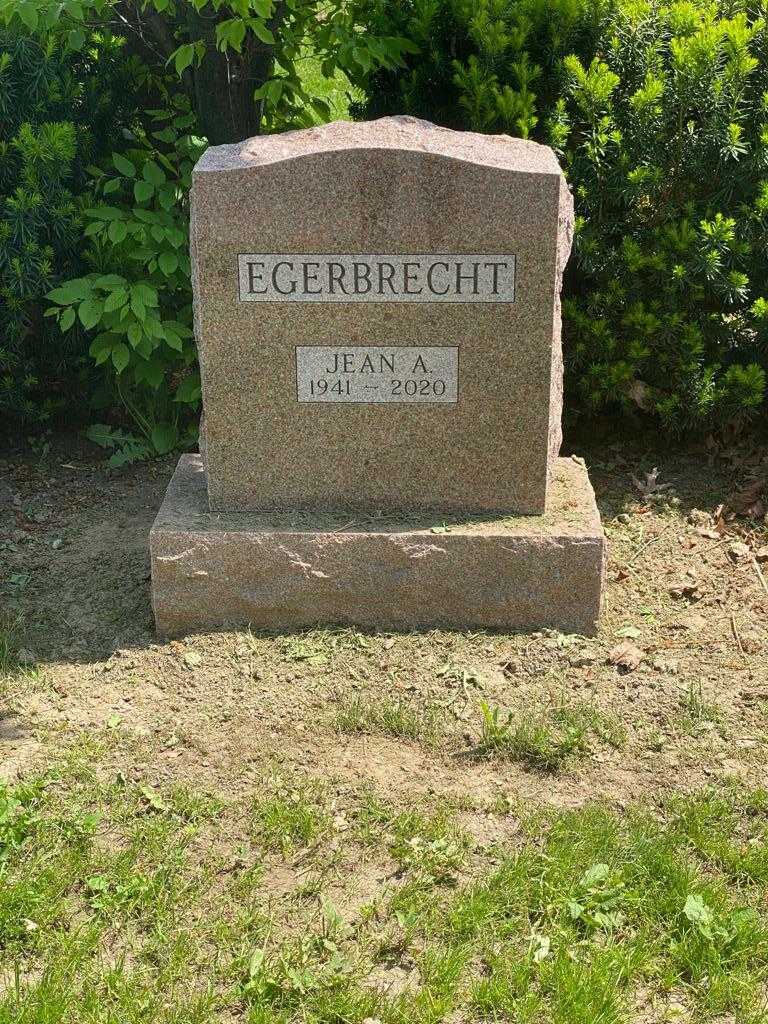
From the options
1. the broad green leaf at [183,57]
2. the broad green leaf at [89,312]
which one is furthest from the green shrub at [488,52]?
the broad green leaf at [89,312]

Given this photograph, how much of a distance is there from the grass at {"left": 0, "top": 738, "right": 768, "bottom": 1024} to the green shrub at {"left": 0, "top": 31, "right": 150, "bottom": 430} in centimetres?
233

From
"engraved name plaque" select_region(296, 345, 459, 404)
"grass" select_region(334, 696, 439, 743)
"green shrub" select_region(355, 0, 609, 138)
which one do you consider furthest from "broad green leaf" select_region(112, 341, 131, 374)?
"grass" select_region(334, 696, 439, 743)

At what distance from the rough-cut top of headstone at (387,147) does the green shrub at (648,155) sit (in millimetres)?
698

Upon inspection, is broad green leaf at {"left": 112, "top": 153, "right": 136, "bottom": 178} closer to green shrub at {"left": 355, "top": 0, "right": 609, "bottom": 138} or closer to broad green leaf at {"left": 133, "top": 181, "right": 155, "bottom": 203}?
broad green leaf at {"left": 133, "top": 181, "right": 155, "bottom": 203}

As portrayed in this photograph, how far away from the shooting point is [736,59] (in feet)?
15.2

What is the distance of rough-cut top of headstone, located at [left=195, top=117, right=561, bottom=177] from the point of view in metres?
3.84

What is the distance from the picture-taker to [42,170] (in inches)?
198

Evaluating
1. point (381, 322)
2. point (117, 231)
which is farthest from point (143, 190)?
point (381, 322)

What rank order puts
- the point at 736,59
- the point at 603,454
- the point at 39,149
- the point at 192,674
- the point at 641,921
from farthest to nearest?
the point at 603,454 → the point at 39,149 → the point at 736,59 → the point at 192,674 → the point at 641,921

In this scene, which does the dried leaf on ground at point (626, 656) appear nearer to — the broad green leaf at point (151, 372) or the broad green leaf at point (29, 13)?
the broad green leaf at point (151, 372)

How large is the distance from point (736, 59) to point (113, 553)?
2901 millimetres

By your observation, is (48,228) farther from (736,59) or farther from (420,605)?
(736,59)

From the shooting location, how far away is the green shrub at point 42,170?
502 centimetres

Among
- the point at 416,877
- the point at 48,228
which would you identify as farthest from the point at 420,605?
the point at 48,228
